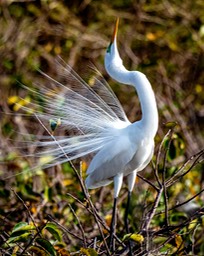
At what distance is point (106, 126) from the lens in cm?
281

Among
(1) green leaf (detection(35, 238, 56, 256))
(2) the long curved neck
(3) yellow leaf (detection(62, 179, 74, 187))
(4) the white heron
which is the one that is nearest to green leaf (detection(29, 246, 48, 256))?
(1) green leaf (detection(35, 238, 56, 256))

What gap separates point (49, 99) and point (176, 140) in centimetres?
63

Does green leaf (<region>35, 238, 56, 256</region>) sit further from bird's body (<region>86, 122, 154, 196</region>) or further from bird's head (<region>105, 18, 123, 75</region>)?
bird's head (<region>105, 18, 123, 75</region>)

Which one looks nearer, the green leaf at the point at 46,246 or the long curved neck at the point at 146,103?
the green leaf at the point at 46,246

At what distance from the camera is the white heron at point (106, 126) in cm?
258

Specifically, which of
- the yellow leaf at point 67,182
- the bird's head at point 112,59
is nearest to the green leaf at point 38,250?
the bird's head at point 112,59

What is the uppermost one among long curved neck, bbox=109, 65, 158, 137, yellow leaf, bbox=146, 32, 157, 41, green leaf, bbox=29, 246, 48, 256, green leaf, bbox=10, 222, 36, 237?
long curved neck, bbox=109, 65, 158, 137

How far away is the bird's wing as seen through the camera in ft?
8.60

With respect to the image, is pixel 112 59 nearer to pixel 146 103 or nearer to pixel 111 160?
pixel 146 103

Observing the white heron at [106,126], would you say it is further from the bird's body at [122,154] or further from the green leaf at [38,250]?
the green leaf at [38,250]

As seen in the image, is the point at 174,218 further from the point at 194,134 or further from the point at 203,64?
the point at 203,64

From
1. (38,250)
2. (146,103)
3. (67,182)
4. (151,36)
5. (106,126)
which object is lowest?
(151,36)

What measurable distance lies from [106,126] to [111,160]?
193 mm

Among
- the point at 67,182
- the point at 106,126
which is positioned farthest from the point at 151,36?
the point at 106,126
